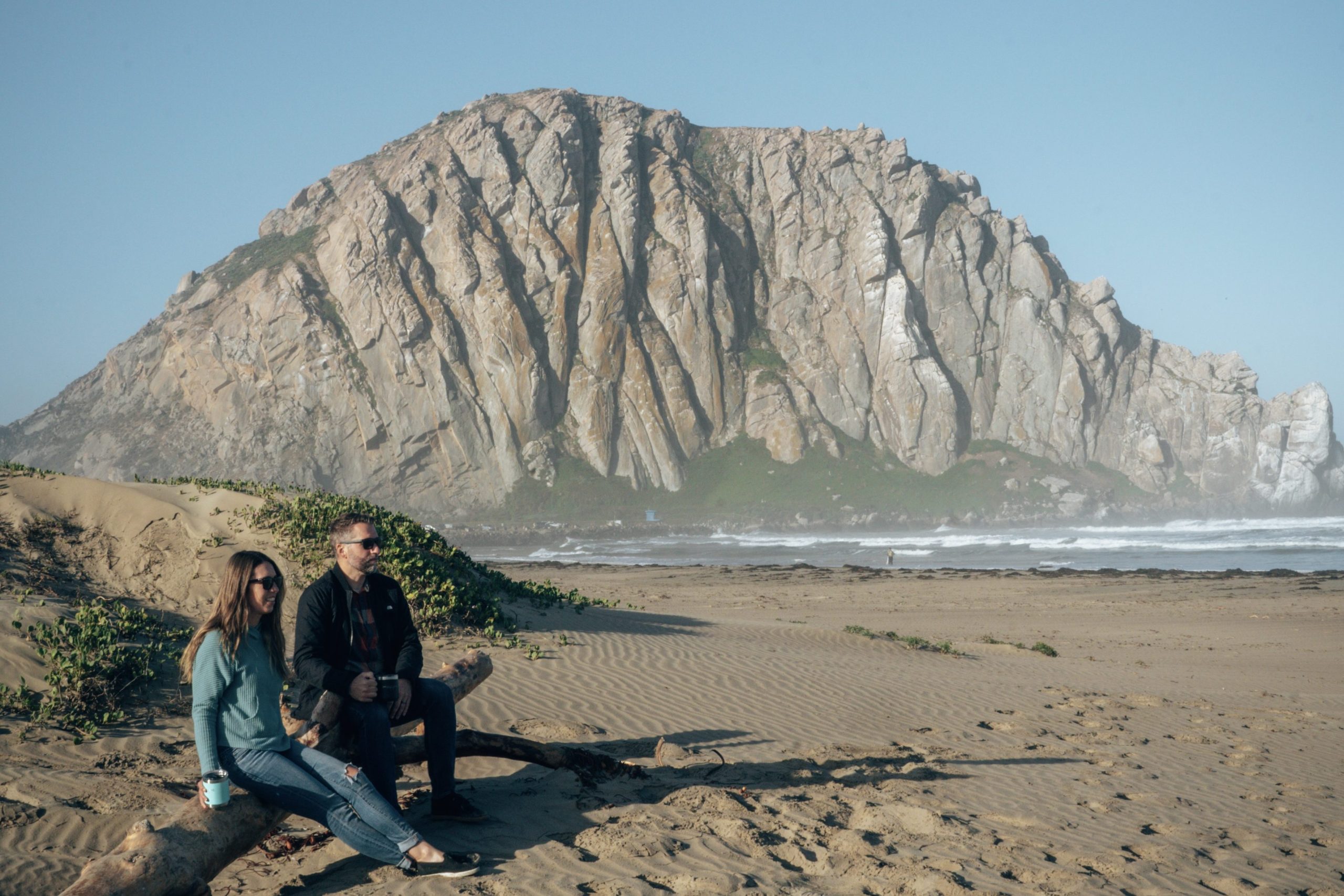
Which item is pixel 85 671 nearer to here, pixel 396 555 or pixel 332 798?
pixel 332 798

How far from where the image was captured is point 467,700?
9.85 metres

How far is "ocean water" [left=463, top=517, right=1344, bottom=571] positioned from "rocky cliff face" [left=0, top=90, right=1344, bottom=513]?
543 inches

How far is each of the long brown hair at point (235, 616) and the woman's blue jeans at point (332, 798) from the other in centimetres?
52

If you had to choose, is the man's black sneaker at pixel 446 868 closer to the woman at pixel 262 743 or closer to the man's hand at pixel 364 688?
the woman at pixel 262 743

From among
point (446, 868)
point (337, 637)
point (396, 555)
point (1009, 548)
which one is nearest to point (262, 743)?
point (337, 637)

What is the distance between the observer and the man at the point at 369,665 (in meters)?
5.52

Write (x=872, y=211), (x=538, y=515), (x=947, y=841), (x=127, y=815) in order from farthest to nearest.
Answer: (x=872, y=211)
(x=538, y=515)
(x=947, y=841)
(x=127, y=815)

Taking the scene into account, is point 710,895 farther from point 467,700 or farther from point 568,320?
point 568,320

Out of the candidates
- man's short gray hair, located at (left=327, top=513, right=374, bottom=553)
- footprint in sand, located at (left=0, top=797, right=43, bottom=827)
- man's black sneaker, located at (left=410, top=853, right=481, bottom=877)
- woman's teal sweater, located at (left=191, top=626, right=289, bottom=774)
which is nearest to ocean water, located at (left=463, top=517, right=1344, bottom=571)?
man's short gray hair, located at (left=327, top=513, right=374, bottom=553)

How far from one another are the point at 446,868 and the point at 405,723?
1.13 metres

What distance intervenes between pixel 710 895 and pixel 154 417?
3534 inches

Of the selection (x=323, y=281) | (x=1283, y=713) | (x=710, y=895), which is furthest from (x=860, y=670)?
(x=323, y=281)

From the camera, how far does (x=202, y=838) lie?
4.66 m

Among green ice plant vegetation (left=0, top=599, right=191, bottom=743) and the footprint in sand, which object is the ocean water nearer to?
green ice plant vegetation (left=0, top=599, right=191, bottom=743)
